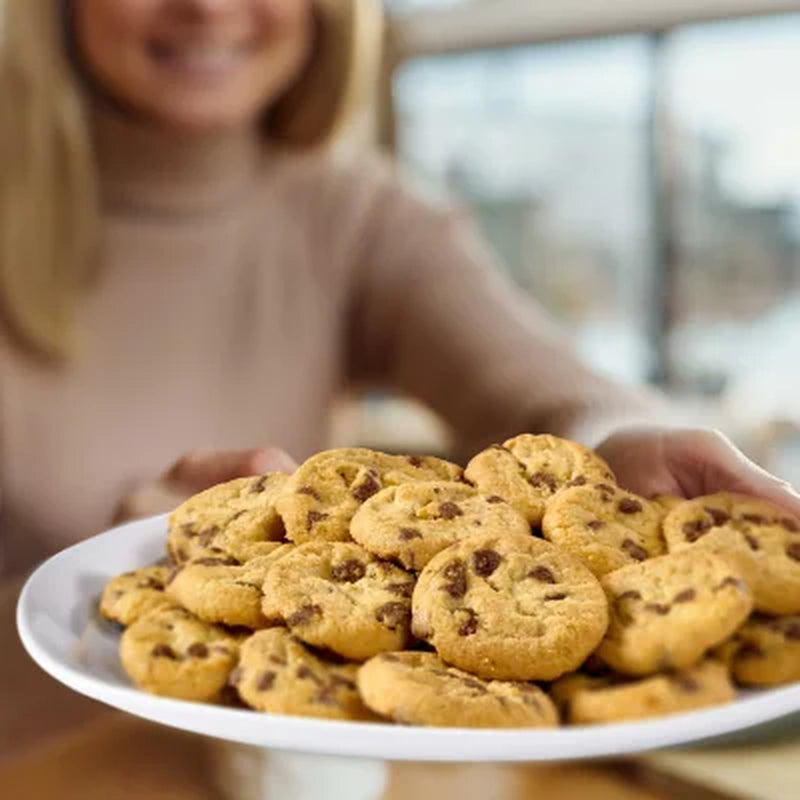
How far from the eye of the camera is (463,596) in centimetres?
26

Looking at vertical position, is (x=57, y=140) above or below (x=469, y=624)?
above

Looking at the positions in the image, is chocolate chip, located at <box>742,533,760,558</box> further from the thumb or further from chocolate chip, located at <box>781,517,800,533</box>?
the thumb

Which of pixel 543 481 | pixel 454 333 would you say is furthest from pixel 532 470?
pixel 454 333

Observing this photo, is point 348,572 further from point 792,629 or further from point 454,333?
point 454,333

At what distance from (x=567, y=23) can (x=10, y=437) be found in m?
0.52

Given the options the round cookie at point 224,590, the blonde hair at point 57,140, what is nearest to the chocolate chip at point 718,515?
the round cookie at point 224,590

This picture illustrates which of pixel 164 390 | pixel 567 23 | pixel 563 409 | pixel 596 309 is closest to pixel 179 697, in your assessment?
pixel 563 409

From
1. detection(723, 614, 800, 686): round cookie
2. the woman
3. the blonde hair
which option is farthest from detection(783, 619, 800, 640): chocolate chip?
the blonde hair

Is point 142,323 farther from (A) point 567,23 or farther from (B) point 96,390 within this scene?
(A) point 567,23

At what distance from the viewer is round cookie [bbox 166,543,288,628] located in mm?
266

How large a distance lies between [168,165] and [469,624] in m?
0.52

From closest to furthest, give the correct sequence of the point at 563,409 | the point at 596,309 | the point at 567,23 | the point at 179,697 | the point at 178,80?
the point at 179,697
the point at 563,409
the point at 178,80
the point at 567,23
the point at 596,309

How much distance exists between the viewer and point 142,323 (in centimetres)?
68

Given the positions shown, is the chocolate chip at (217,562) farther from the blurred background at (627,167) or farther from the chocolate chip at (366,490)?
the blurred background at (627,167)
